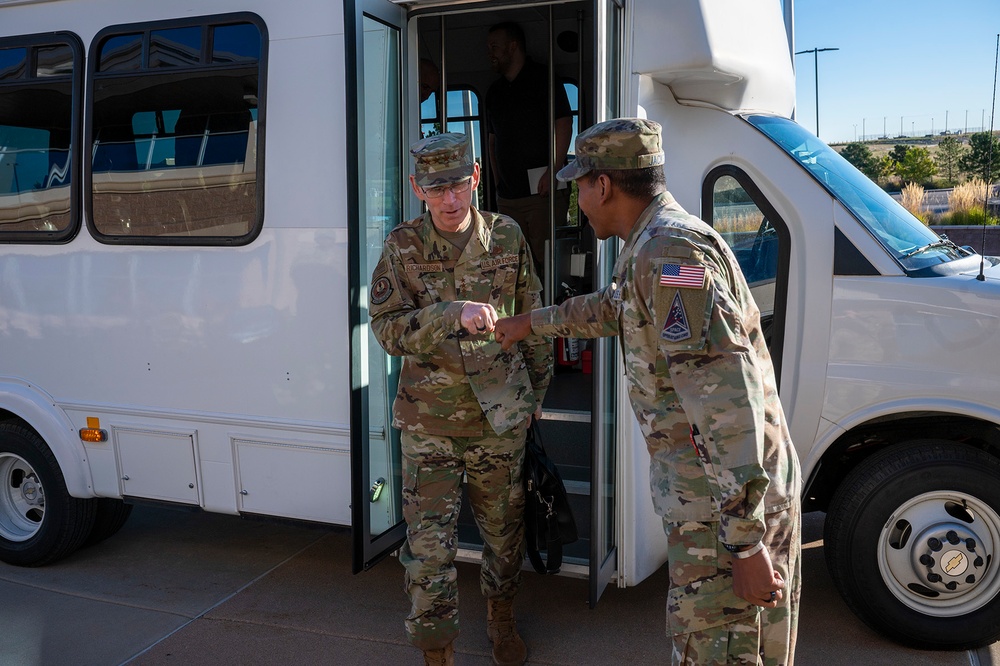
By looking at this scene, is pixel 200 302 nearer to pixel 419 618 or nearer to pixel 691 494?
pixel 419 618

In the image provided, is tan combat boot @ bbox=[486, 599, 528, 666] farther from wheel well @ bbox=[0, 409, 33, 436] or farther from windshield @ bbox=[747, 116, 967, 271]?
wheel well @ bbox=[0, 409, 33, 436]

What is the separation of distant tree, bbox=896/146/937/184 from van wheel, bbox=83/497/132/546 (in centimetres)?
2995

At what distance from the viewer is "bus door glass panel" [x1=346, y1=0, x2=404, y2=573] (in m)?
3.46

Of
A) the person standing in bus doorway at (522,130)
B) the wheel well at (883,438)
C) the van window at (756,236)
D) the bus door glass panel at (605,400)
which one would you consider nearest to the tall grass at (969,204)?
the person standing in bus doorway at (522,130)

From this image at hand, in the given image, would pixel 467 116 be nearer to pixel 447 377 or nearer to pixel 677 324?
pixel 447 377

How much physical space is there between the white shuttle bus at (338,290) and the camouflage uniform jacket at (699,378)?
1101 mm

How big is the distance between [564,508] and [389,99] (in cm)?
Answer: 184

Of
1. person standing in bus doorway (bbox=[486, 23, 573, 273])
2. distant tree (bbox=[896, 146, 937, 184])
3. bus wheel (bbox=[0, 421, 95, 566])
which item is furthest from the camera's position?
distant tree (bbox=[896, 146, 937, 184])

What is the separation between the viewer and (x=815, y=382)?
11.7 feet

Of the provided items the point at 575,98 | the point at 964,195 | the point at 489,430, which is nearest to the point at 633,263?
the point at 489,430

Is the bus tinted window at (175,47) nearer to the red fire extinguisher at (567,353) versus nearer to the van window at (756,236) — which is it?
the van window at (756,236)

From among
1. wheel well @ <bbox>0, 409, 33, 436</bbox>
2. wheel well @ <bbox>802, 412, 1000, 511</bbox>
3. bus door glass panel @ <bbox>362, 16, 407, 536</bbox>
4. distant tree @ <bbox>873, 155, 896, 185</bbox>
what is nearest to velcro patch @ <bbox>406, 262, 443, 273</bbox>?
bus door glass panel @ <bbox>362, 16, 407, 536</bbox>

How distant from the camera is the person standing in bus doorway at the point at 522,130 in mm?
5141

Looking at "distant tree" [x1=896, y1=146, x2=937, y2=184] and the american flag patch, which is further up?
"distant tree" [x1=896, y1=146, x2=937, y2=184]
